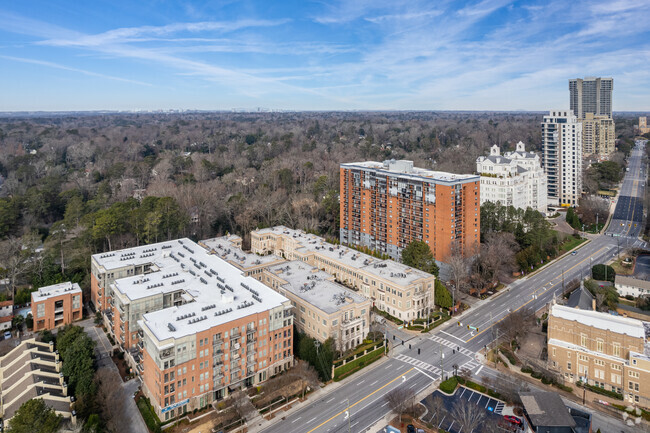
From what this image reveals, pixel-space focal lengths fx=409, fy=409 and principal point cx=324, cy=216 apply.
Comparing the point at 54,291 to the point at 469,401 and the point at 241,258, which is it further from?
the point at 469,401

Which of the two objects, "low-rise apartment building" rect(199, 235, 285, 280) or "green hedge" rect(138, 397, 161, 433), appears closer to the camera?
"green hedge" rect(138, 397, 161, 433)

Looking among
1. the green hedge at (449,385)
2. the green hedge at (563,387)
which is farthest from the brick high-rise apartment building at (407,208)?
the green hedge at (449,385)

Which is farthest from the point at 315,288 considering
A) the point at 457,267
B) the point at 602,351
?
the point at 602,351

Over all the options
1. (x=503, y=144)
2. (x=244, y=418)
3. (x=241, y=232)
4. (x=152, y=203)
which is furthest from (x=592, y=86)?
(x=244, y=418)

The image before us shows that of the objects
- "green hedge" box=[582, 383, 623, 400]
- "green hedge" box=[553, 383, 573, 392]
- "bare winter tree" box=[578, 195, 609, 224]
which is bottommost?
"green hedge" box=[553, 383, 573, 392]

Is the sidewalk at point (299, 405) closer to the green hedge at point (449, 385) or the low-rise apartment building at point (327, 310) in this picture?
the low-rise apartment building at point (327, 310)

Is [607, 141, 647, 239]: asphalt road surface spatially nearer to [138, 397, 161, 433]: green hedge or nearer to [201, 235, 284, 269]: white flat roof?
[201, 235, 284, 269]: white flat roof

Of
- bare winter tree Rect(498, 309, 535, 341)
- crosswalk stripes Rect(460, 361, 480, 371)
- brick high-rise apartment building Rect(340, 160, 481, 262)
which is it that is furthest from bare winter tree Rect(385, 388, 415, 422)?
brick high-rise apartment building Rect(340, 160, 481, 262)
